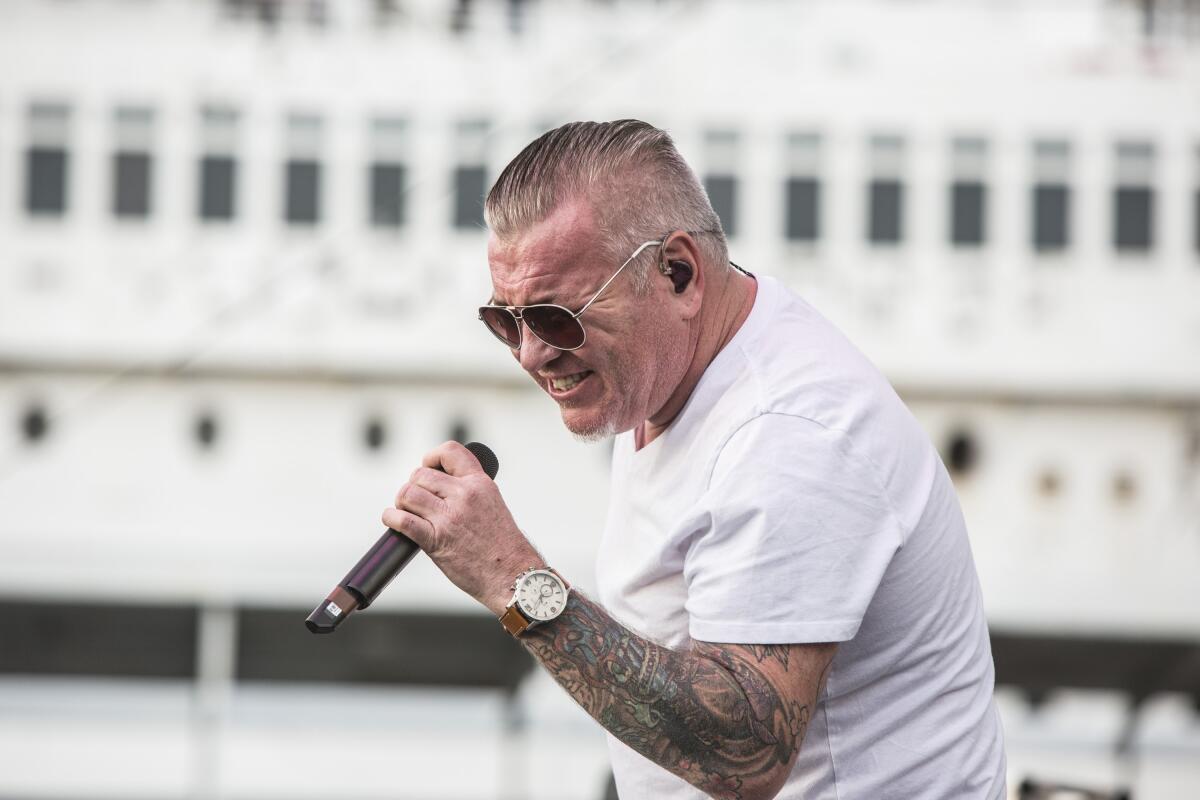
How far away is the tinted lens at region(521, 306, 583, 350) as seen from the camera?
1.24 metres

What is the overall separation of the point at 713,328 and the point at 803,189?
9.61 meters

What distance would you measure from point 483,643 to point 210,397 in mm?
2828

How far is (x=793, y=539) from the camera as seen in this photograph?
1.13 m

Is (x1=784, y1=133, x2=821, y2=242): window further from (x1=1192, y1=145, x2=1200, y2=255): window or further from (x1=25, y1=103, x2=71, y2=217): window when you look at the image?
(x1=25, y1=103, x2=71, y2=217): window

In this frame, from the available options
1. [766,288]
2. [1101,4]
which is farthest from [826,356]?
[1101,4]

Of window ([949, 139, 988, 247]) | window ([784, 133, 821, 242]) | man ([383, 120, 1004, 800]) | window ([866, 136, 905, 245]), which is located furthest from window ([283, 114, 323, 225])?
man ([383, 120, 1004, 800])

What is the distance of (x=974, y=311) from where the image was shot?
1097cm

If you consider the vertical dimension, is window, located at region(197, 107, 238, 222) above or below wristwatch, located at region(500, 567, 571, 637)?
below

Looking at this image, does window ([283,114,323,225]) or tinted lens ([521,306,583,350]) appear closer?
tinted lens ([521,306,583,350])

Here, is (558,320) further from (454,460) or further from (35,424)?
(35,424)

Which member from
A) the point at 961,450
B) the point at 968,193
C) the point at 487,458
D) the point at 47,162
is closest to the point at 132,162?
the point at 47,162

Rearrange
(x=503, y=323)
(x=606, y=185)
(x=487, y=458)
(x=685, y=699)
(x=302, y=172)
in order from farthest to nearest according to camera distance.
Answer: (x=302, y=172) < (x=487, y=458) < (x=503, y=323) < (x=606, y=185) < (x=685, y=699)

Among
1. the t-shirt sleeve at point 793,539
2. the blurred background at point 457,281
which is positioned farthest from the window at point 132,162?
the t-shirt sleeve at point 793,539

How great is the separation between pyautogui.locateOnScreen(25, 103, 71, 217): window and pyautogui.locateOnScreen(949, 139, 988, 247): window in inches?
224
